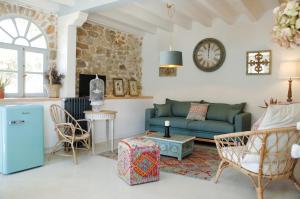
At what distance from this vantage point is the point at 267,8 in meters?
5.18

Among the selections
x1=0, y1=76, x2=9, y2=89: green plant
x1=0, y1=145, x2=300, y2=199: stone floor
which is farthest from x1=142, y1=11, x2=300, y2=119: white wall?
x1=0, y1=76, x2=9, y2=89: green plant

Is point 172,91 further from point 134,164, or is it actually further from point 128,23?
point 134,164

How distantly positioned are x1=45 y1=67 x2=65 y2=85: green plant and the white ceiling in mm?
1117

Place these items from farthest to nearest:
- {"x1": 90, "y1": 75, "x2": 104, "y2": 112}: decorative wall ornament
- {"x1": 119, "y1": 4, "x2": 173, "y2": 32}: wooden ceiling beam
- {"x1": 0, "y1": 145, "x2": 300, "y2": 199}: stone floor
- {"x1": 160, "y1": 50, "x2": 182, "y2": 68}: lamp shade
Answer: {"x1": 119, "y1": 4, "x2": 173, "y2": 32}: wooden ceiling beam < {"x1": 90, "y1": 75, "x2": 104, "y2": 112}: decorative wall ornament < {"x1": 160, "y1": 50, "x2": 182, "y2": 68}: lamp shade < {"x1": 0, "y1": 145, "x2": 300, "y2": 199}: stone floor

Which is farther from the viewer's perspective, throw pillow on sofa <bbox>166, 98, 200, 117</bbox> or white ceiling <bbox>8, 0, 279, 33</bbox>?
throw pillow on sofa <bbox>166, 98, 200, 117</bbox>

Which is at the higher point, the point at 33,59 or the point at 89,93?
the point at 33,59

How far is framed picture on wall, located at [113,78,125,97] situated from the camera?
6.16 meters

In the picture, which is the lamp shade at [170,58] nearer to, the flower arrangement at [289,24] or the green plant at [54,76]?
the green plant at [54,76]

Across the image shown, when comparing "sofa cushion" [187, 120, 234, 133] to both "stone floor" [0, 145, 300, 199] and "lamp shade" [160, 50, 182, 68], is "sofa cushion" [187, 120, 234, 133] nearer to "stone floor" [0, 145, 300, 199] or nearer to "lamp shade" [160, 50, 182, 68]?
Result: "stone floor" [0, 145, 300, 199]

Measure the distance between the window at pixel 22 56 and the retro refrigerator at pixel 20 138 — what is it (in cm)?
106

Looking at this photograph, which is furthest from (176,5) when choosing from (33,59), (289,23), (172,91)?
(289,23)

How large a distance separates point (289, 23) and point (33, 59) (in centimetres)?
438

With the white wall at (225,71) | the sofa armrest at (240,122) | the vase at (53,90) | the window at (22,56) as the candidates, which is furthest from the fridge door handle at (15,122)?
the white wall at (225,71)

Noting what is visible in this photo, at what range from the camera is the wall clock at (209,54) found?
19.4ft
